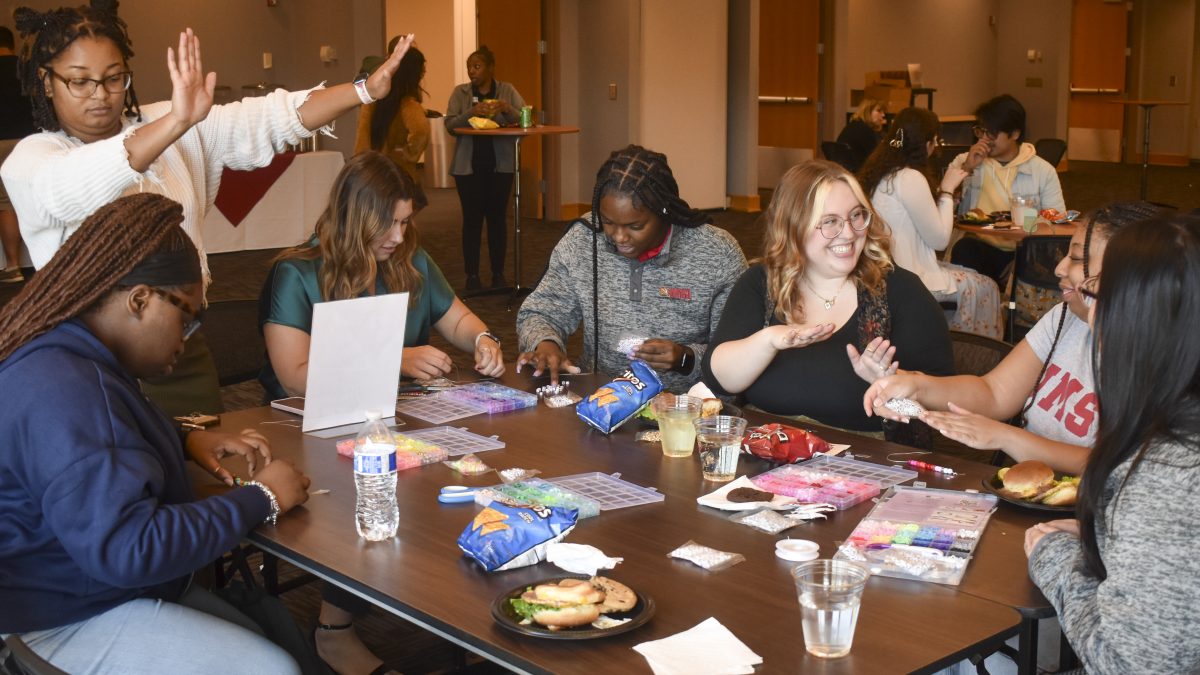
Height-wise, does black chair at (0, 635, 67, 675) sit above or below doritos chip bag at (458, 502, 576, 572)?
below

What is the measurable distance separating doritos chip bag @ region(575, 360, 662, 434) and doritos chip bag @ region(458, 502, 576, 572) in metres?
0.67

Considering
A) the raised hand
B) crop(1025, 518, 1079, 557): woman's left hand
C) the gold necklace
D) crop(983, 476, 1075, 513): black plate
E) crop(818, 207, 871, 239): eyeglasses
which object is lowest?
crop(983, 476, 1075, 513): black plate

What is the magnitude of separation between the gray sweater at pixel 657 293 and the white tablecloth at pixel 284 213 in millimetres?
6499

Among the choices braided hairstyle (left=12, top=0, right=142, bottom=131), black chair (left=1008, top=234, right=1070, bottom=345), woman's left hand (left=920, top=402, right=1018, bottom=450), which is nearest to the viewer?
woman's left hand (left=920, top=402, right=1018, bottom=450)

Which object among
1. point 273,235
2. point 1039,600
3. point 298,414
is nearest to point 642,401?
point 298,414

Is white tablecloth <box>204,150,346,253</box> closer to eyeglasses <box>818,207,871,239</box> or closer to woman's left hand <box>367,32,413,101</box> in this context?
woman's left hand <box>367,32,413,101</box>

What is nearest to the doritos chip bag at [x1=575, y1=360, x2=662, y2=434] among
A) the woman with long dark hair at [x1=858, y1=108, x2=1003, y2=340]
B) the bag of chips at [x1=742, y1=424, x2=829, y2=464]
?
the bag of chips at [x1=742, y1=424, x2=829, y2=464]

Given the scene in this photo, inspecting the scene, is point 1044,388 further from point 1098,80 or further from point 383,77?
point 1098,80

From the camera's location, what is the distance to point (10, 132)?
341 inches

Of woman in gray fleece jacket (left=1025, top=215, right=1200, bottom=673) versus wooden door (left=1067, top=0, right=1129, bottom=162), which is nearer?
woman in gray fleece jacket (left=1025, top=215, right=1200, bottom=673)

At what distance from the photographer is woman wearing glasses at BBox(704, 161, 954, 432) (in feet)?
9.42

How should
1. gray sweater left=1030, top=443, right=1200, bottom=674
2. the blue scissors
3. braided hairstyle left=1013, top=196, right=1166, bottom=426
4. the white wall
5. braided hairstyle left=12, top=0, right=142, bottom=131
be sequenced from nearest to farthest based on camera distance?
1. gray sweater left=1030, top=443, right=1200, bottom=674
2. the blue scissors
3. braided hairstyle left=1013, top=196, right=1166, bottom=426
4. braided hairstyle left=12, top=0, right=142, bottom=131
5. the white wall

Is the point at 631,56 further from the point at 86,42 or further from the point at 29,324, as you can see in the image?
the point at 29,324

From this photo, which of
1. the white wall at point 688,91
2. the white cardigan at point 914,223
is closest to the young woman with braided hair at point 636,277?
the white cardigan at point 914,223
